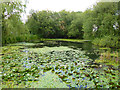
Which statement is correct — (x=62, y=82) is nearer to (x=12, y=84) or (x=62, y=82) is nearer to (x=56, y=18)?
(x=12, y=84)

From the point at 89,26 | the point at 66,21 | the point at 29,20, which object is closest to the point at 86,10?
the point at 89,26

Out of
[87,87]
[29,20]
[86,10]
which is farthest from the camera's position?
[29,20]

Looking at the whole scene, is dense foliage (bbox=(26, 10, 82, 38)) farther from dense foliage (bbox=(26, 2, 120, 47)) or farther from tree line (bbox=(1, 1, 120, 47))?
tree line (bbox=(1, 1, 120, 47))

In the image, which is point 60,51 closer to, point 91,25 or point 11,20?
point 11,20

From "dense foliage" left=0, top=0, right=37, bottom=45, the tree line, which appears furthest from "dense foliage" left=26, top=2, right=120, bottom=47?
"dense foliage" left=0, top=0, right=37, bottom=45

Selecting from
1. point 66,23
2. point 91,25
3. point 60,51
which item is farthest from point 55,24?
point 60,51

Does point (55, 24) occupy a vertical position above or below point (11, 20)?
above

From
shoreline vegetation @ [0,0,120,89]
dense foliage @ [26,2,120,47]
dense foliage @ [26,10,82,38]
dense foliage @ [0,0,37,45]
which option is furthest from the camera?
dense foliage @ [26,10,82,38]

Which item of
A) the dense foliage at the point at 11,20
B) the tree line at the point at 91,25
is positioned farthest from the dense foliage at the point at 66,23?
the dense foliage at the point at 11,20

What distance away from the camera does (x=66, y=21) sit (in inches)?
1282

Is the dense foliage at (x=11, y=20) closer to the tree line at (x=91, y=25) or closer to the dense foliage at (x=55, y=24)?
the tree line at (x=91, y=25)

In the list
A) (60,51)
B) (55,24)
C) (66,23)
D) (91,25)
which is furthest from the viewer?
(66,23)

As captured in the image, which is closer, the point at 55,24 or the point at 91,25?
the point at 91,25

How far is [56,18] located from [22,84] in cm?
3010
